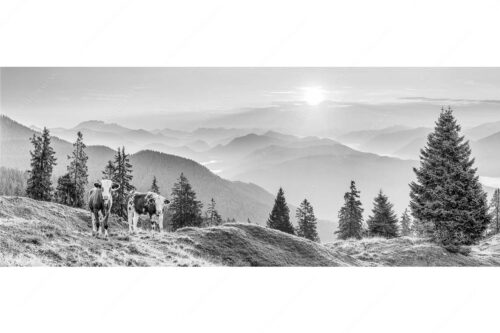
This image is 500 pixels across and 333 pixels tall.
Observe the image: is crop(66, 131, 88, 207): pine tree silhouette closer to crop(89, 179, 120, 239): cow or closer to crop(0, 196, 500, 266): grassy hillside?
crop(0, 196, 500, 266): grassy hillside

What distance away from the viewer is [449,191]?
821 inches

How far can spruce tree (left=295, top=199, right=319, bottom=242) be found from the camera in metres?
21.6

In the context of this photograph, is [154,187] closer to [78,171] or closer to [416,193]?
[78,171]

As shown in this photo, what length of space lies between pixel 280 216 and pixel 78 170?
826 cm

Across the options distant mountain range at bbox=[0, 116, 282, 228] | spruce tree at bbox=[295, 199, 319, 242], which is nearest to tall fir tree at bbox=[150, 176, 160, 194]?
distant mountain range at bbox=[0, 116, 282, 228]

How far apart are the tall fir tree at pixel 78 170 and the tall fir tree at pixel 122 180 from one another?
1.29m

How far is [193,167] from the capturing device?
22188 mm

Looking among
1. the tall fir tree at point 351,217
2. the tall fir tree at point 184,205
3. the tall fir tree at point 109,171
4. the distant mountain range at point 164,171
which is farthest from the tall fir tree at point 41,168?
the tall fir tree at point 351,217

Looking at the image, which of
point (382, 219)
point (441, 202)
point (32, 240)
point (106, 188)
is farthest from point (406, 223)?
point (32, 240)

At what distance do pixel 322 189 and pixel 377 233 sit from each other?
12.8 feet

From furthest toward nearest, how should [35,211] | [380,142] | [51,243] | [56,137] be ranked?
1. [380,142]
2. [56,137]
3. [35,211]
4. [51,243]

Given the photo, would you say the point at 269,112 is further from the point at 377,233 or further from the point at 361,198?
the point at 377,233

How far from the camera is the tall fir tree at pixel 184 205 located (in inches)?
839
